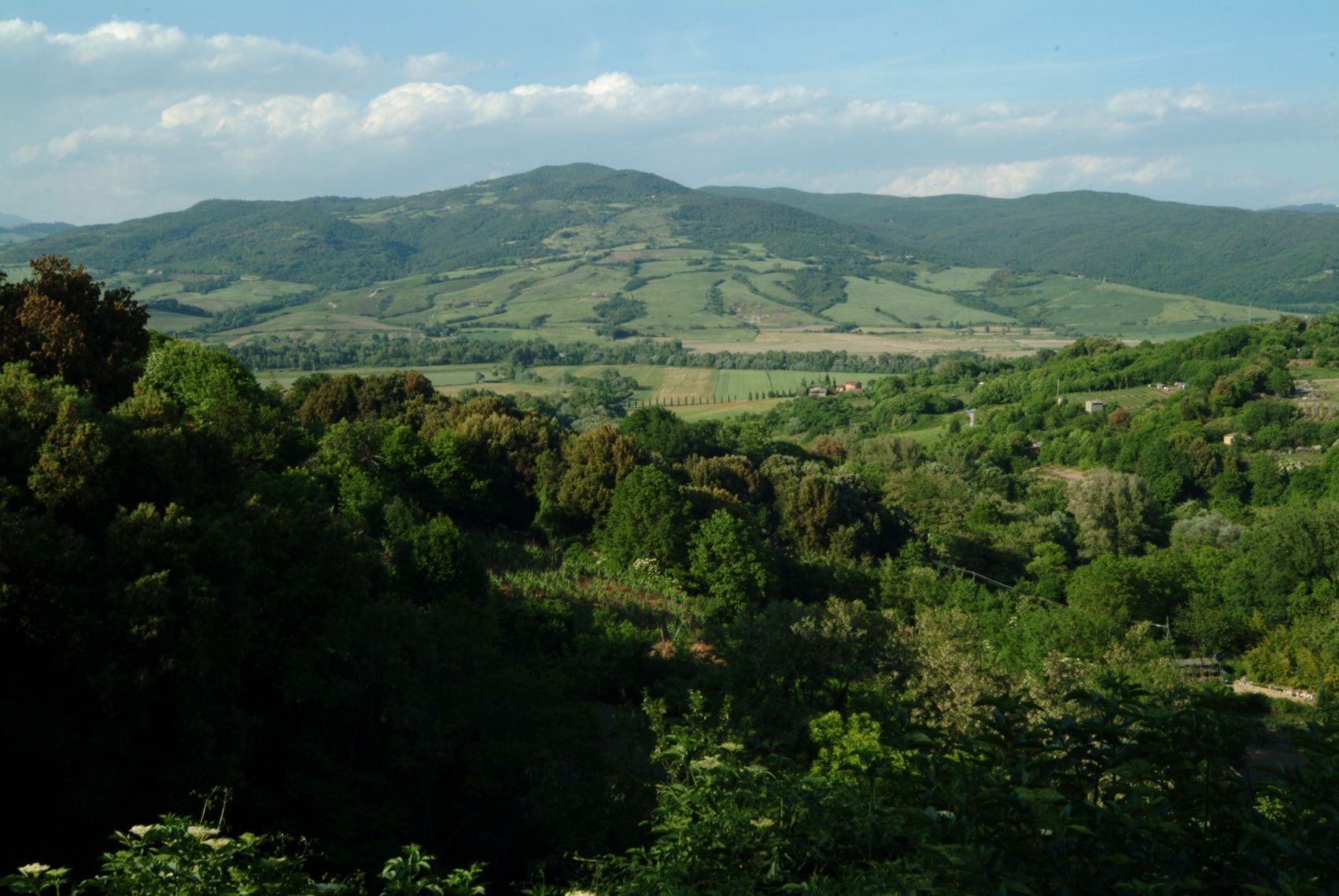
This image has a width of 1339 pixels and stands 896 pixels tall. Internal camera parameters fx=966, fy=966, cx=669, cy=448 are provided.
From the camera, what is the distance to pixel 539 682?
13992mm

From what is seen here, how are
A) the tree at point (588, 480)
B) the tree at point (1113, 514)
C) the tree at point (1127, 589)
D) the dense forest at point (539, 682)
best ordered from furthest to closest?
the tree at point (1113, 514)
the tree at point (588, 480)
the tree at point (1127, 589)
the dense forest at point (539, 682)

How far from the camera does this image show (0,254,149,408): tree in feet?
58.4

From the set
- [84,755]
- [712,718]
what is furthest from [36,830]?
[712,718]

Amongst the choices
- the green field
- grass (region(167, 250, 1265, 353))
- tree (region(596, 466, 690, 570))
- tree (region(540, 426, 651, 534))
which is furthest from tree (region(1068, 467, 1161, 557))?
grass (region(167, 250, 1265, 353))

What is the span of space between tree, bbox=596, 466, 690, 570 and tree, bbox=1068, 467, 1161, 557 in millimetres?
27392

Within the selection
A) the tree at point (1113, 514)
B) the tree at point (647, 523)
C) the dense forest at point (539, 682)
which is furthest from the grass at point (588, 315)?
the tree at point (647, 523)

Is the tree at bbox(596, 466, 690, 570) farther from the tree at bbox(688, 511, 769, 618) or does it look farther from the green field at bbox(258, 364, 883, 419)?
the green field at bbox(258, 364, 883, 419)

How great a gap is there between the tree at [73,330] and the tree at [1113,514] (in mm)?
44527

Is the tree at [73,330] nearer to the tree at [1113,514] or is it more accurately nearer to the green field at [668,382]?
the tree at [1113,514]

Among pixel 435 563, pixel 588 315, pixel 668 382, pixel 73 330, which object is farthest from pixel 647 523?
pixel 588 315

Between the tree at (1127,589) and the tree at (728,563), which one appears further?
the tree at (1127,589)

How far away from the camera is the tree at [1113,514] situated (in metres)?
51.3

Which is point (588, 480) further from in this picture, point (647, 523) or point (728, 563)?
point (728, 563)

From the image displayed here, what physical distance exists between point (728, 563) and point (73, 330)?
60.6 feet
